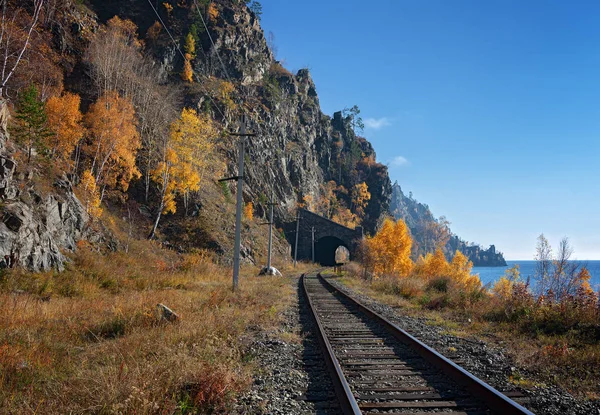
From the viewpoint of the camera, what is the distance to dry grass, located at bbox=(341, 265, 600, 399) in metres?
5.20

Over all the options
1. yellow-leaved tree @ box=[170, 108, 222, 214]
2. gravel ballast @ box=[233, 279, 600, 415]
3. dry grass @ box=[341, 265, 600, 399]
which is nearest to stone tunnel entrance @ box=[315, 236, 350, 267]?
yellow-leaved tree @ box=[170, 108, 222, 214]

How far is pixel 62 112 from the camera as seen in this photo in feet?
76.6

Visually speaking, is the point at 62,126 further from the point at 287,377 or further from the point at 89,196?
the point at 287,377

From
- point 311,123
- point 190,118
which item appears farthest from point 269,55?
point 190,118

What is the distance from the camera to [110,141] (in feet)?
83.3

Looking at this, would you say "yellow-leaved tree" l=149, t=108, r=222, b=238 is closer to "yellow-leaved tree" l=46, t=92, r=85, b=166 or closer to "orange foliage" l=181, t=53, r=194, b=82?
"yellow-leaved tree" l=46, t=92, r=85, b=166

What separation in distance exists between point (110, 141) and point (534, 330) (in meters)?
28.5

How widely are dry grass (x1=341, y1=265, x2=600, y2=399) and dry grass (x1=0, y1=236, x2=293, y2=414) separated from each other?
471 centimetres

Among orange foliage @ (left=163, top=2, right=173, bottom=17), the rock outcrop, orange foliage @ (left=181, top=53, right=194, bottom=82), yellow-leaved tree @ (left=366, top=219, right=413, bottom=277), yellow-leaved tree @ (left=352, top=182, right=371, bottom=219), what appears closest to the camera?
the rock outcrop

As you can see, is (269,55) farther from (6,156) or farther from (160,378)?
(160,378)

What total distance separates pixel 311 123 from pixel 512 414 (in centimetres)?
8842

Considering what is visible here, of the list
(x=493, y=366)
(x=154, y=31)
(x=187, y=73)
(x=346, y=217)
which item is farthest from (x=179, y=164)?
(x=346, y=217)

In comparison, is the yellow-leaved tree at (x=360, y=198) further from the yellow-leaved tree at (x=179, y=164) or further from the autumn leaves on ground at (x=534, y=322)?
the autumn leaves on ground at (x=534, y=322)

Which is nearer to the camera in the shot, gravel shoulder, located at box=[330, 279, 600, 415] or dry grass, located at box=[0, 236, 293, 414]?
dry grass, located at box=[0, 236, 293, 414]
